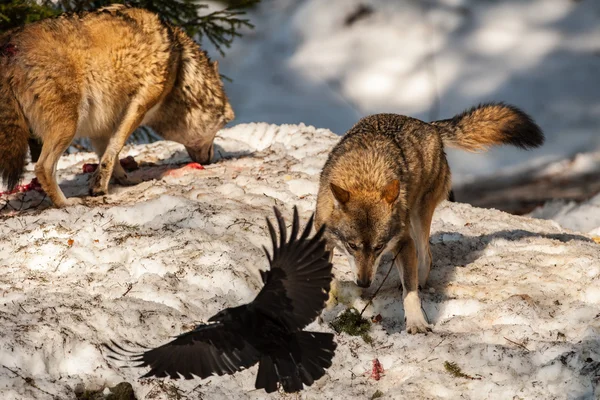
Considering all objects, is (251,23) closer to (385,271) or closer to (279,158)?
(279,158)

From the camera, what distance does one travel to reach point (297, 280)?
3340mm

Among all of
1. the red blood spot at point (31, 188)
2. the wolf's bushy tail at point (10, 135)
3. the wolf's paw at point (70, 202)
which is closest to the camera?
the wolf's bushy tail at point (10, 135)

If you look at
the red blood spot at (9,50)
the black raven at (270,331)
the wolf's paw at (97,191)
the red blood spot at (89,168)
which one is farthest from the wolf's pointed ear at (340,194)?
the red blood spot at (89,168)

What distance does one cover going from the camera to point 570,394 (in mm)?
3604

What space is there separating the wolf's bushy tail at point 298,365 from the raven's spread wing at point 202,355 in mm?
110

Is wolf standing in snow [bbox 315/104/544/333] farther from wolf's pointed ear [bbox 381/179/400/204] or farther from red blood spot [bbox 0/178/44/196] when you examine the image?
red blood spot [bbox 0/178/44/196]

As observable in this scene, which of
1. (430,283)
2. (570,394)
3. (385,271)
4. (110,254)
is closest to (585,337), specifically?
(570,394)

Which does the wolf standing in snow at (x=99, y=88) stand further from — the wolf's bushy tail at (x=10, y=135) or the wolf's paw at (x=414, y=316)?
the wolf's paw at (x=414, y=316)

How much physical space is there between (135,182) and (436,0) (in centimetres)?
462

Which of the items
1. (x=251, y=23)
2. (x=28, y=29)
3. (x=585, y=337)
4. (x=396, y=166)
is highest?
(x=251, y=23)

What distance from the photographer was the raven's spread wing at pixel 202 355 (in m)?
3.30

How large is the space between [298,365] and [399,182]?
181cm

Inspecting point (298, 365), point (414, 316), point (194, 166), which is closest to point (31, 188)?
point (194, 166)

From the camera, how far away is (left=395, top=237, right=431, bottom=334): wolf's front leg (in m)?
4.65
